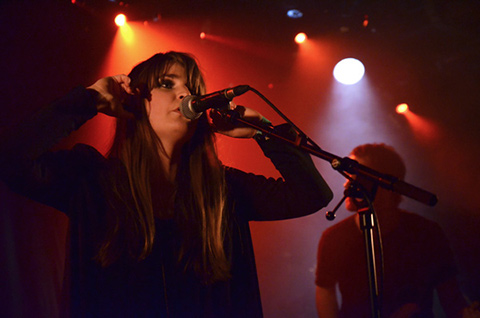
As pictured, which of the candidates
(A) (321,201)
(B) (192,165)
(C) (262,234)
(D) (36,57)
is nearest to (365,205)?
(A) (321,201)

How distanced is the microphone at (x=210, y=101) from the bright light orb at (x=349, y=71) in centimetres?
320

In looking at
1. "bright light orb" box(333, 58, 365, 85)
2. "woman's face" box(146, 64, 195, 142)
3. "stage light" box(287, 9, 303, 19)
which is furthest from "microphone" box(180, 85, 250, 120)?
"bright light orb" box(333, 58, 365, 85)

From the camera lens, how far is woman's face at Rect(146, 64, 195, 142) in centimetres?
166

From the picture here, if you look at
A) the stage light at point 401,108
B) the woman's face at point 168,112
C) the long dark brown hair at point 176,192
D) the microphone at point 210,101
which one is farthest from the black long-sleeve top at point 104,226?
the stage light at point 401,108

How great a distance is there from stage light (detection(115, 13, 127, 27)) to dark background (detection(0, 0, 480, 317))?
7cm

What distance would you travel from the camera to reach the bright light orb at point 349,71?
167 inches

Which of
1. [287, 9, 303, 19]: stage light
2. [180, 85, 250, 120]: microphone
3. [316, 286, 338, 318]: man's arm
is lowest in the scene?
[316, 286, 338, 318]: man's arm

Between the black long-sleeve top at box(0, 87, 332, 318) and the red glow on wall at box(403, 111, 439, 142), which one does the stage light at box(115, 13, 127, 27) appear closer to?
the black long-sleeve top at box(0, 87, 332, 318)

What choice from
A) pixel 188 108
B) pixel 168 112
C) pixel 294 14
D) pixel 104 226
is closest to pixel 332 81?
pixel 294 14

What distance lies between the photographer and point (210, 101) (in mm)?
1324

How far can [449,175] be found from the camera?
4.19 m

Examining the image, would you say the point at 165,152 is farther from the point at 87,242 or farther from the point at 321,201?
the point at 321,201

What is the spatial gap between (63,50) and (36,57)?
0.80 feet

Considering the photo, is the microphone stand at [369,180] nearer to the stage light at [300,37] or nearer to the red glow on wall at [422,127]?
the stage light at [300,37]
